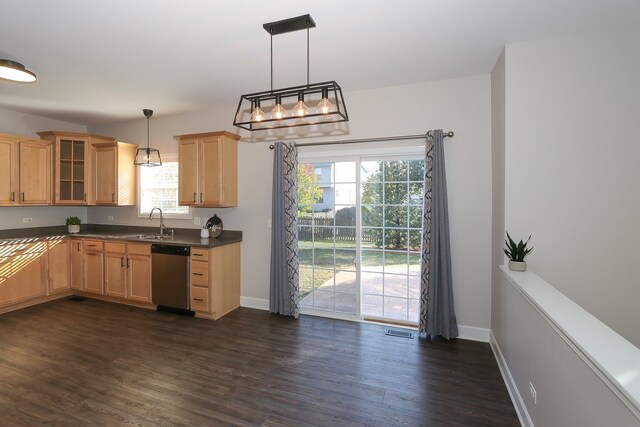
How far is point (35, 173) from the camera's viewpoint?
4.65 m

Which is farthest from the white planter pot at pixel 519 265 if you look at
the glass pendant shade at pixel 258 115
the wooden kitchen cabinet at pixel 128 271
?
the wooden kitchen cabinet at pixel 128 271

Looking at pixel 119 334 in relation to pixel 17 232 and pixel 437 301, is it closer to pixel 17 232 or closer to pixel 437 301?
pixel 17 232

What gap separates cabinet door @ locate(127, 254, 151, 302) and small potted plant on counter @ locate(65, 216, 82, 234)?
59.9 inches

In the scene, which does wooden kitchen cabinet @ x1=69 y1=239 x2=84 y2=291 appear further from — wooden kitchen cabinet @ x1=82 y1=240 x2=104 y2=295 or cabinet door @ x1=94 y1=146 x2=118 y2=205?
cabinet door @ x1=94 y1=146 x2=118 y2=205

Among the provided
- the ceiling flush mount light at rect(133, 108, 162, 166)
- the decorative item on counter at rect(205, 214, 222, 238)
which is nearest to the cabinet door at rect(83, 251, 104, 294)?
the ceiling flush mount light at rect(133, 108, 162, 166)

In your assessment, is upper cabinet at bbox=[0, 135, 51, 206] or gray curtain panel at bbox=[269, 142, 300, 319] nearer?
gray curtain panel at bbox=[269, 142, 300, 319]

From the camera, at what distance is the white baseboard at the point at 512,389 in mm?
2104

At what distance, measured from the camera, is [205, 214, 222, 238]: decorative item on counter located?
4539 mm

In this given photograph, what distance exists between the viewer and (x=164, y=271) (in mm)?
4184

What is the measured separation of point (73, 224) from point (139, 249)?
5.90ft

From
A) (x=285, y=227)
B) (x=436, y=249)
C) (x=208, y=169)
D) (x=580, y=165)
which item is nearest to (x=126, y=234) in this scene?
(x=208, y=169)

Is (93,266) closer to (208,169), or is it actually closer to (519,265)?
(208,169)

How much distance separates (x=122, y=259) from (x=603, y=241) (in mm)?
5560

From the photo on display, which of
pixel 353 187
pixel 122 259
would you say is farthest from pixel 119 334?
pixel 353 187
